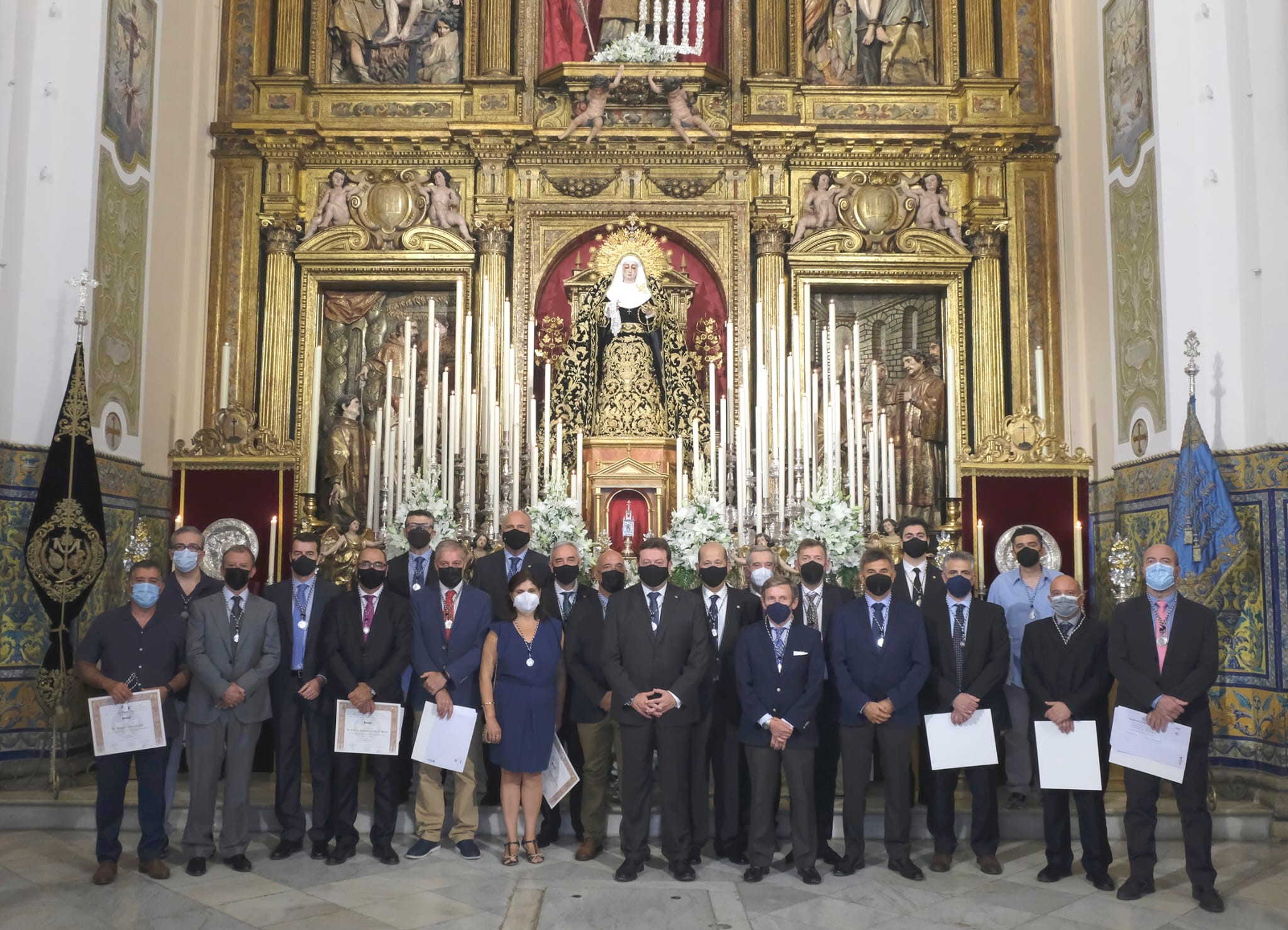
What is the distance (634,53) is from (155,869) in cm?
859

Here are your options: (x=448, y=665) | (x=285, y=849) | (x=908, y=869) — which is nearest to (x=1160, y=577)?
(x=908, y=869)

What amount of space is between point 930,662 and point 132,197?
23.4 feet

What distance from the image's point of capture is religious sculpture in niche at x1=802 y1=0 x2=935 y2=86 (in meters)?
11.5

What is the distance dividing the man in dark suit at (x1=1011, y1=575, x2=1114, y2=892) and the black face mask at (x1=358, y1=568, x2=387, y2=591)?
3.49 m

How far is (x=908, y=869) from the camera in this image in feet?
18.5

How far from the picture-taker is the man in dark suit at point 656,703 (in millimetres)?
5684

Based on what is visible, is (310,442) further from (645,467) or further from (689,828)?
(689,828)

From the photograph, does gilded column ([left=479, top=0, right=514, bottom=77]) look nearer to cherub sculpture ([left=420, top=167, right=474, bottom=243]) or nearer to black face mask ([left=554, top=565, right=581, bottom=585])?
cherub sculpture ([left=420, top=167, right=474, bottom=243])

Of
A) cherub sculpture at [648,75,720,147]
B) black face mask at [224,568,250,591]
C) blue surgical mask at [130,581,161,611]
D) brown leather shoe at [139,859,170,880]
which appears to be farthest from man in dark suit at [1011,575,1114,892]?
cherub sculpture at [648,75,720,147]

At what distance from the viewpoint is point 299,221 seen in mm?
11172

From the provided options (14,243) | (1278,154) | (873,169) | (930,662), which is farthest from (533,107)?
(930,662)

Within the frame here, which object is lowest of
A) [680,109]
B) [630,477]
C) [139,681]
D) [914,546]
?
[139,681]

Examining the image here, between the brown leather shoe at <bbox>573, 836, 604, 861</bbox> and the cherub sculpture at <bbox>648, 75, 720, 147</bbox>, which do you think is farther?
the cherub sculpture at <bbox>648, 75, 720, 147</bbox>

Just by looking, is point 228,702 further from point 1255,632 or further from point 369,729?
point 1255,632
